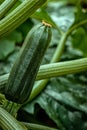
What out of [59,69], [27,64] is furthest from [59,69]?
[27,64]

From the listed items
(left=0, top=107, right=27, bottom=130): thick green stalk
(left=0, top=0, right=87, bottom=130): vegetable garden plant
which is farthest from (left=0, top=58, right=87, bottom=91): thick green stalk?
(left=0, top=107, right=27, bottom=130): thick green stalk

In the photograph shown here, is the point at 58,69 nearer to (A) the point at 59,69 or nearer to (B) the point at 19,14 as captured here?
(A) the point at 59,69

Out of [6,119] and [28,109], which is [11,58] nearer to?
[28,109]

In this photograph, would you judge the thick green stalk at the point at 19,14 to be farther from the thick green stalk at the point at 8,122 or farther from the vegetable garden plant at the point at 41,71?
the thick green stalk at the point at 8,122

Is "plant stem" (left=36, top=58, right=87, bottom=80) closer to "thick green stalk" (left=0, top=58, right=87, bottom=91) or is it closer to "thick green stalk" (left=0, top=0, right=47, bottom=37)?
"thick green stalk" (left=0, top=58, right=87, bottom=91)

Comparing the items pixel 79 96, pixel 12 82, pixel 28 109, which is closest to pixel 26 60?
pixel 12 82

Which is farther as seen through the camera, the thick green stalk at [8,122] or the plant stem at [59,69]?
the plant stem at [59,69]

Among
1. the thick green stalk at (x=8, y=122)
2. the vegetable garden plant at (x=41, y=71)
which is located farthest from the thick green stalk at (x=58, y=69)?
the thick green stalk at (x=8, y=122)
